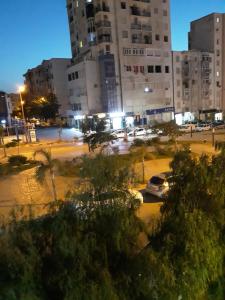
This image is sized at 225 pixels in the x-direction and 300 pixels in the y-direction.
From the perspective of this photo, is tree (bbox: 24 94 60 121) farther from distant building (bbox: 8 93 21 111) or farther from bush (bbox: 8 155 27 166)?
bush (bbox: 8 155 27 166)

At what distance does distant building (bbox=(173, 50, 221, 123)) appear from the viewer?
6812cm

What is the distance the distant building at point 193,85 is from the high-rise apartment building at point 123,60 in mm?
2666

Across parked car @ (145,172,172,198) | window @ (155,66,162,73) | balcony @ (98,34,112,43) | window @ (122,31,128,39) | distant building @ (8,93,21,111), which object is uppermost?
window @ (122,31,128,39)

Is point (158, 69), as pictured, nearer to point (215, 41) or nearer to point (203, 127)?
point (215, 41)

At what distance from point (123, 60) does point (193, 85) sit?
1951 cm

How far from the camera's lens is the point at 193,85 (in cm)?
6994

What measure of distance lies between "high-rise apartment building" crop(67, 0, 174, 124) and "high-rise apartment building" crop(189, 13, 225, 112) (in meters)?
10.4

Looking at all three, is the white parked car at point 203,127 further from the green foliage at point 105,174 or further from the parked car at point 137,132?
the green foliage at point 105,174

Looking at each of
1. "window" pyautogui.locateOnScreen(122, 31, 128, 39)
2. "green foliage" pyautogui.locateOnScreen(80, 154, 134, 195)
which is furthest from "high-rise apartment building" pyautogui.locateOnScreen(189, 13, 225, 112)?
"green foliage" pyautogui.locateOnScreen(80, 154, 134, 195)

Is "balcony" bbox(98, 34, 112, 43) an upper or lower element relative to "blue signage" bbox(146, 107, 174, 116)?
upper

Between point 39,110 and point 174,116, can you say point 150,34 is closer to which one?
point 174,116

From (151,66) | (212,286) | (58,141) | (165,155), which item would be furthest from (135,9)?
(212,286)

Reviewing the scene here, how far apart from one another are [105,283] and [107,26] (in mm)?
59636

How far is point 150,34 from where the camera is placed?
2532 inches
